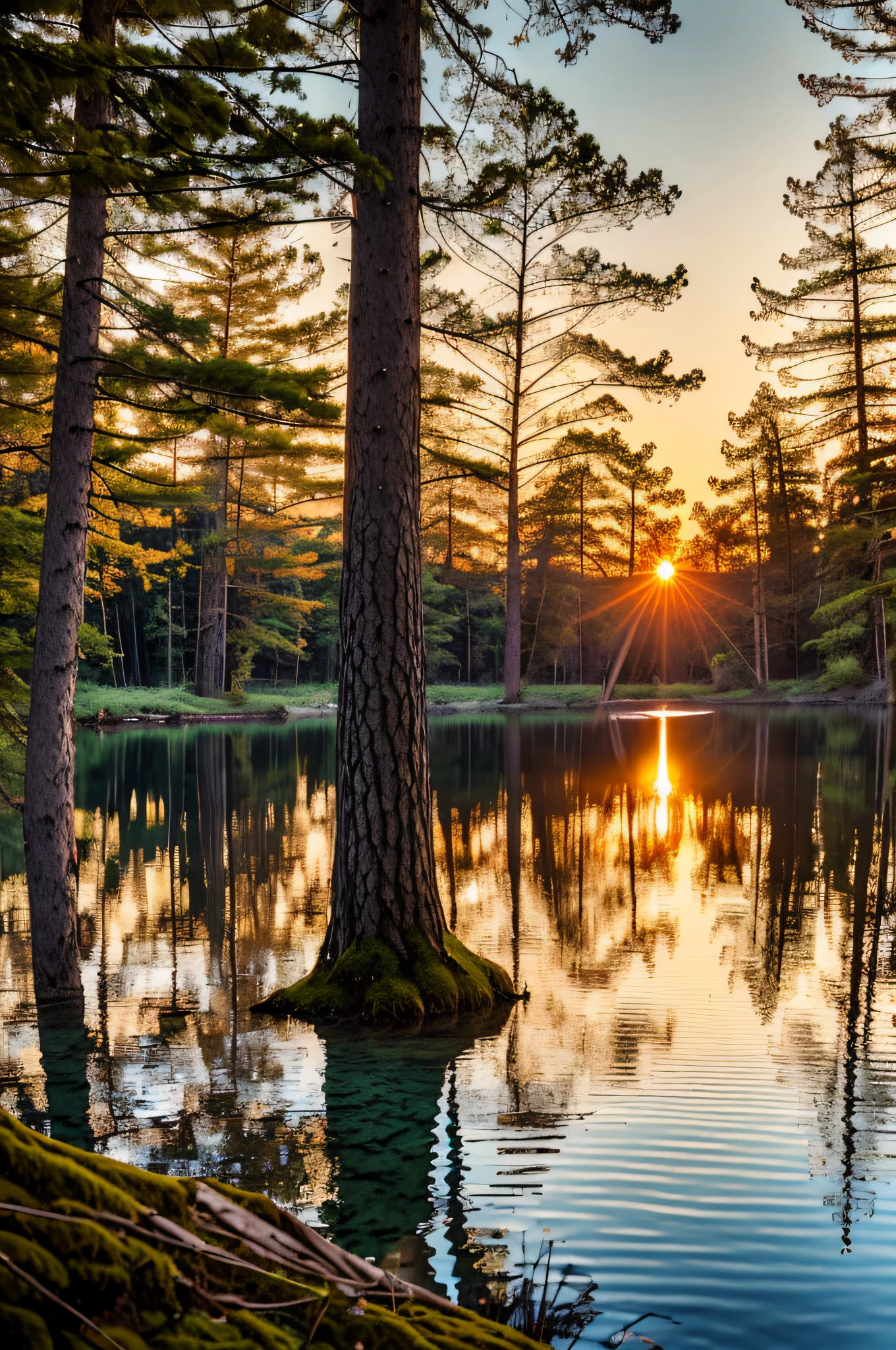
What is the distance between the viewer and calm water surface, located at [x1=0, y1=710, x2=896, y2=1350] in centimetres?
293

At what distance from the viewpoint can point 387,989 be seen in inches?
207

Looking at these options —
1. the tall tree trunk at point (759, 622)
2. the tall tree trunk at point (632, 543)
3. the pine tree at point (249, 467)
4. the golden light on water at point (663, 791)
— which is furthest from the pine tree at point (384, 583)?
the tall tree trunk at point (632, 543)

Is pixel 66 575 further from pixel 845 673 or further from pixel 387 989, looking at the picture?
pixel 845 673

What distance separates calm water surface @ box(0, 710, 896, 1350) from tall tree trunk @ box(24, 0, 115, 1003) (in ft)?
2.16

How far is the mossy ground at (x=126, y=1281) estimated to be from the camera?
45.5 inches

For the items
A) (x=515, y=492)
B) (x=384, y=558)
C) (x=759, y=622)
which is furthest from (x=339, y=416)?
(x=759, y=622)

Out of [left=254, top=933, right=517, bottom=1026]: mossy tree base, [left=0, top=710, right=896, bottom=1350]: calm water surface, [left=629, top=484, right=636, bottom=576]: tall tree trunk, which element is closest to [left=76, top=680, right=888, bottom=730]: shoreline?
[left=629, top=484, right=636, bottom=576]: tall tree trunk

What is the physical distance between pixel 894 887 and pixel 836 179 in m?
26.9

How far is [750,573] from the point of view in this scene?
46.8 meters

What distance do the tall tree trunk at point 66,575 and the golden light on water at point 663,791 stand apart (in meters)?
6.73

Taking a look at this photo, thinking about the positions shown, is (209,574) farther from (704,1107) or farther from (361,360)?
(704,1107)

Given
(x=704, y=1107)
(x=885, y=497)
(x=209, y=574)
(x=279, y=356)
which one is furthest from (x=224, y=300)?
(x=704, y=1107)

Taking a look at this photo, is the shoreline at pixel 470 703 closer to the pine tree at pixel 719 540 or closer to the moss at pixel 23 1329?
the pine tree at pixel 719 540

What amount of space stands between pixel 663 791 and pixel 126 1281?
1357cm
